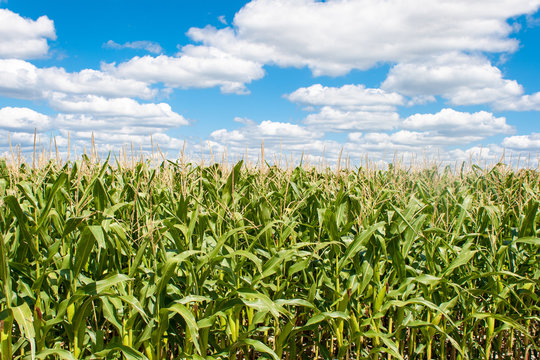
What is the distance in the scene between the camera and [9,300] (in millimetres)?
2430

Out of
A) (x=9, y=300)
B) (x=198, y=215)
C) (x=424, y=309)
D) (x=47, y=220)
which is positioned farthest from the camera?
(x=424, y=309)

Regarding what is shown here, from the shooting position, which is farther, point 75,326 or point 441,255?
point 441,255

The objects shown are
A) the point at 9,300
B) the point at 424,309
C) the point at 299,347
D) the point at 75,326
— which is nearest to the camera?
the point at 9,300

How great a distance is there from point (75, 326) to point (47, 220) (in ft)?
2.72

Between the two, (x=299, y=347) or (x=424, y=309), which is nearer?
(x=424, y=309)

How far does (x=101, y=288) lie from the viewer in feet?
8.37

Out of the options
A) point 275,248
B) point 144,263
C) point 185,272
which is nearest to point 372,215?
point 275,248

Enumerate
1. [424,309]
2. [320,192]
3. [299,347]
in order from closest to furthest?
[424,309] → [299,347] → [320,192]

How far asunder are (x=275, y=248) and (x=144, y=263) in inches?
43.3

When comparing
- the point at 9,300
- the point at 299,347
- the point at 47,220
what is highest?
the point at 47,220

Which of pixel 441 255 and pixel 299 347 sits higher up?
pixel 441 255

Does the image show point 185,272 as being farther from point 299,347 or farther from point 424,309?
point 424,309

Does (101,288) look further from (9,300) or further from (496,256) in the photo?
(496,256)

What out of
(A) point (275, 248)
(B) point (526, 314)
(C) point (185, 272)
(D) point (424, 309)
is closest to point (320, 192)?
(A) point (275, 248)
